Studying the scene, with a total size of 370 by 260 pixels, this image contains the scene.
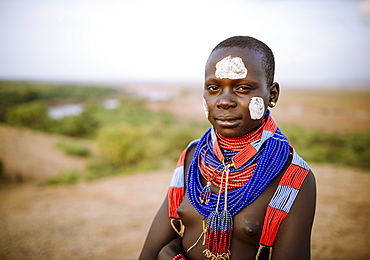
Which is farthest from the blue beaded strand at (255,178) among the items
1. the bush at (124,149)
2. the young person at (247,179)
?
the bush at (124,149)

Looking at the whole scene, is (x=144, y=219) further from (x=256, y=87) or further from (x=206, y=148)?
(x=256, y=87)

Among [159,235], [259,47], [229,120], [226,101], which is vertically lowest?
[159,235]

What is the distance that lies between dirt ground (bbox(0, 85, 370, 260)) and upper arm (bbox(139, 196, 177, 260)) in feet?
8.35

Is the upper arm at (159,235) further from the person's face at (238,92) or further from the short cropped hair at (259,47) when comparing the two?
the short cropped hair at (259,47)

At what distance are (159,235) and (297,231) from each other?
97cm

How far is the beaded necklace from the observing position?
5.47ft

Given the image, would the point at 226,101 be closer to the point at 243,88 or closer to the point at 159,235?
the point at 243,88

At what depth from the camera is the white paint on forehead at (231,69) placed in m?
1.64

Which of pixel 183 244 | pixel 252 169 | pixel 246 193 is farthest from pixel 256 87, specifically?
pixel 183 244

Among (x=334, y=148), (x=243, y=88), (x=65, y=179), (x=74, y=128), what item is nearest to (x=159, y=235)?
(x=243, y=88)

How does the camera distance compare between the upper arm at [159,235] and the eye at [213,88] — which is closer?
the eye at [213,88]

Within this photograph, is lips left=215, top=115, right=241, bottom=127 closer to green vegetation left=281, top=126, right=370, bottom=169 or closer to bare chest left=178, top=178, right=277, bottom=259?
bare chest left=178, top=178, right=277, bottom=259

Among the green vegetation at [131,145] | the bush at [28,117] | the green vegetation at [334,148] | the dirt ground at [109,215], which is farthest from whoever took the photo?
the bush at [28,117]

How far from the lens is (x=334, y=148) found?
13.9m
